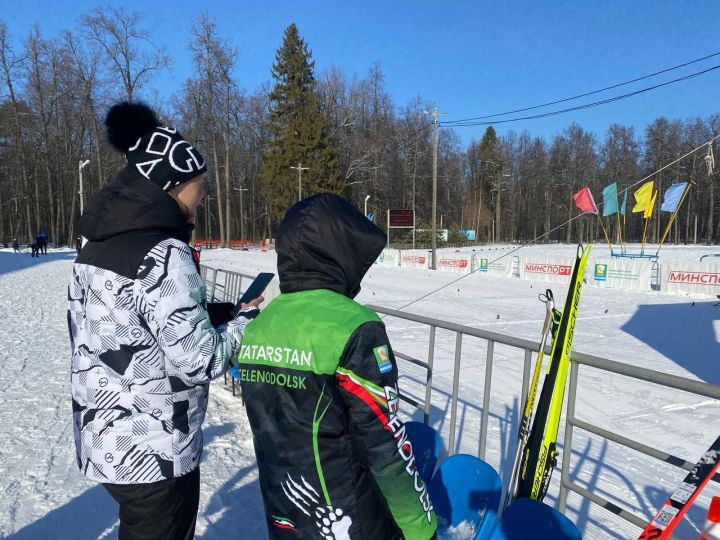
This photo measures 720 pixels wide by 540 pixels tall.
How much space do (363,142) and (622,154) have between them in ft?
136

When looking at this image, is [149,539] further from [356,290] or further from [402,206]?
[402,206]

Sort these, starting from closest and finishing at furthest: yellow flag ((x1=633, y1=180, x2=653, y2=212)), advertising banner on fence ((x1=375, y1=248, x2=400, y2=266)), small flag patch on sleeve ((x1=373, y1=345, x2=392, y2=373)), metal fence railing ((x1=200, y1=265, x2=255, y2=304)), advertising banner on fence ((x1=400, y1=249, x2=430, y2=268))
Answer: small flag patch on sleeve ((x1=373, y1=345, x2=392, y2=373)) < metal fence railing ((x1=200, y1=265, x2=255, y2=304)) < yellow flag ((x1=633, y1=180, x2=653, y2=212)) < advertising banner on fence ((x1=400, y1=249, x2=430, y2=268)) < advertising banner on fence ((x1=375, y1=248, x2=400, y2=266))

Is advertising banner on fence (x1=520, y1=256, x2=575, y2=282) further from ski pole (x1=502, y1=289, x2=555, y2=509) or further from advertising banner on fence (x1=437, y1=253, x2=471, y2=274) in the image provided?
ski pole (x1=502, y1=289, x2=555, y2=509)

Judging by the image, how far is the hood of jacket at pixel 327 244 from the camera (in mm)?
1455

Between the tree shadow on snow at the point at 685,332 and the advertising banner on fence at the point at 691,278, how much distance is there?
184 centimetres

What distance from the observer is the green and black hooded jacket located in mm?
1343

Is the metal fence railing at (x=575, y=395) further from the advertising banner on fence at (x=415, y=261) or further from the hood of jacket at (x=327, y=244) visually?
the advertising banner on fence at (x=415, y=261)

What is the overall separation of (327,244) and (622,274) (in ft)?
66.6

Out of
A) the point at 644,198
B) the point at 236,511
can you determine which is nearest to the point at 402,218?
the point at 644,198

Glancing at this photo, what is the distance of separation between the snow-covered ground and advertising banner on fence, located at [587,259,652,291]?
6151 mm

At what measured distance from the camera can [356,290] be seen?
1.56 metres

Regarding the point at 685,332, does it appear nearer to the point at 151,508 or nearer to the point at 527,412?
the point at 527,412

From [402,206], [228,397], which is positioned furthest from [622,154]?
[228,397]

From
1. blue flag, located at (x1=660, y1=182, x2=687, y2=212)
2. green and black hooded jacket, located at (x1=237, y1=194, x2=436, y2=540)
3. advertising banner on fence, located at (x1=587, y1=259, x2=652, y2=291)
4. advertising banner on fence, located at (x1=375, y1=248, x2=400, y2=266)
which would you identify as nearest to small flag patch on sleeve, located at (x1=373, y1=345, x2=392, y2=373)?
green and black hooded jacket, located at (x1=237, y1=194, x2=436, y2=540)
